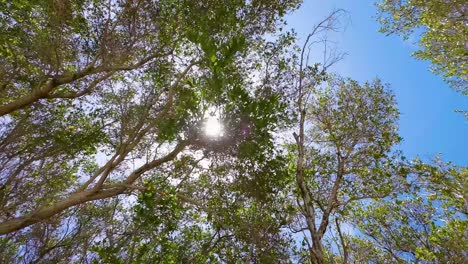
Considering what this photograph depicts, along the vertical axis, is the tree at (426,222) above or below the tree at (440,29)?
below

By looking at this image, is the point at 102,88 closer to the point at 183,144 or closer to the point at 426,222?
the point at 183,144

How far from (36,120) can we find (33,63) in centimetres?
239

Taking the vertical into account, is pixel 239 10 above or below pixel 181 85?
above

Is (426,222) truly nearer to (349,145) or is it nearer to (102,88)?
(349,145)

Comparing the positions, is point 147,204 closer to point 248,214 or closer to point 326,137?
point 248,214

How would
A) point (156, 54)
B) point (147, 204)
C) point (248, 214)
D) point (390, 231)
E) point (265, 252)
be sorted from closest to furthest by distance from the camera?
point (147, 204), point (265, 252), point (248, 214), point (156, 54), point (390, 231)

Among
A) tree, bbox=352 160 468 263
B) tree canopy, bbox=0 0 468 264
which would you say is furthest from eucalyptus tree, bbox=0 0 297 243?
tree, bbox=352 160 468 263

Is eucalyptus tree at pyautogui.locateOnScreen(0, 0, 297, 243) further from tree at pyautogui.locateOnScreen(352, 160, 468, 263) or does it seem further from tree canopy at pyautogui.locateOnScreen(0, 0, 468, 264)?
tree at pyautogui.locateOnScreen(352, 160, 468, 263)

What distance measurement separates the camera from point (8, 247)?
1276cm

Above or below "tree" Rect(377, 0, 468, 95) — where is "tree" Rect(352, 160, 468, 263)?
below

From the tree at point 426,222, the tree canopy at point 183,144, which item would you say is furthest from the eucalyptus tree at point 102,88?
the tree at point 426,222

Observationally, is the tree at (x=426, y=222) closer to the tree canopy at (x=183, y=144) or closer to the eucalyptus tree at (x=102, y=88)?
the tree canopy at (x=183, y=144)

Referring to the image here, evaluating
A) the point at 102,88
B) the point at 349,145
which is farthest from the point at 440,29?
the point at 102,88

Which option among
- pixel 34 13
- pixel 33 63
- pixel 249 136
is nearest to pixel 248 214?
pixel 249 136
